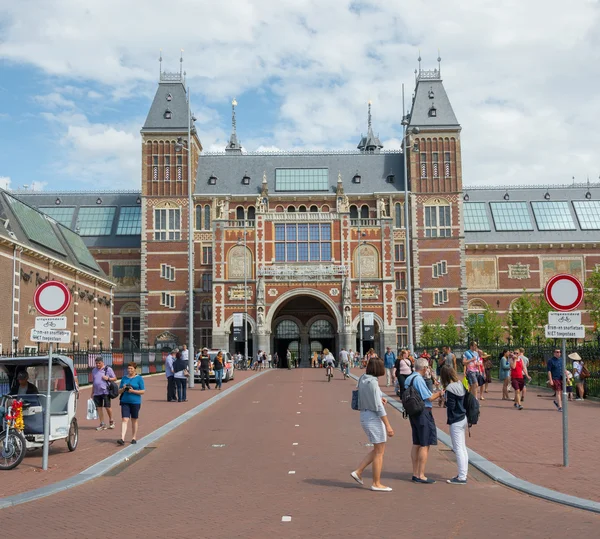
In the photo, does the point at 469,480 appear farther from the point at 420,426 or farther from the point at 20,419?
the point at 20,419

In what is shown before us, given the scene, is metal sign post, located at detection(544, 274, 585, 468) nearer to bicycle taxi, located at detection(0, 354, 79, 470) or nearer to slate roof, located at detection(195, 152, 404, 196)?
bicycle taxi, located at detection(0, 354, 79, 470)

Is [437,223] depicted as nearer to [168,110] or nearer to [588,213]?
[588,213]

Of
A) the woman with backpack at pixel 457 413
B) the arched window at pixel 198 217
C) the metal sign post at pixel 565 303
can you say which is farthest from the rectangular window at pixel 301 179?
the woman with backpack at pixel 457 413

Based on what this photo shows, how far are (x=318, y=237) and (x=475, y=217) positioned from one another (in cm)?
2037

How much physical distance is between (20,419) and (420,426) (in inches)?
251

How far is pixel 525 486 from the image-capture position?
32.9 ft

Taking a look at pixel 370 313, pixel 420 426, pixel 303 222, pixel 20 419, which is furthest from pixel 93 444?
pixel 303 222

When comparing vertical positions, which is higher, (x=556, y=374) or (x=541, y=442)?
(x=556, y=374)

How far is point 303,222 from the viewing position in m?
65.1

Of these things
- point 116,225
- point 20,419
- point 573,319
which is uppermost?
point 116,225

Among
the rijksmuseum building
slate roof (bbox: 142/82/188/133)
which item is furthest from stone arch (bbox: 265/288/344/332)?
slate roof (bbox: 142/82/188/133)

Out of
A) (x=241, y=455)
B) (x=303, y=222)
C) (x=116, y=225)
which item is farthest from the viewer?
(x=116, y=225)

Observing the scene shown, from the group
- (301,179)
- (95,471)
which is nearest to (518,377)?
(95,471)

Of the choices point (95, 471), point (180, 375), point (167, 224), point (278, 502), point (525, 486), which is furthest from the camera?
point (167, 224)
